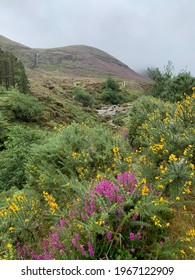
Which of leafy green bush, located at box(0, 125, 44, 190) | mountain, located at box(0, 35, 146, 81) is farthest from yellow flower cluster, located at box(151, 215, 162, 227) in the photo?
mountain, located at box(0, 35, 146, 81)

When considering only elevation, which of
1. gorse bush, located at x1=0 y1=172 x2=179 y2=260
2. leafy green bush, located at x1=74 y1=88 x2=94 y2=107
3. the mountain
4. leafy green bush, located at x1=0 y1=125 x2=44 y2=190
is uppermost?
the mountain

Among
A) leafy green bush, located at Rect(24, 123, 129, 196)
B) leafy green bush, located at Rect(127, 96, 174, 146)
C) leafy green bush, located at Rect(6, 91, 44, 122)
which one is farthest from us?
leafy green bush, located at Rect(6, 91, 44, 122)

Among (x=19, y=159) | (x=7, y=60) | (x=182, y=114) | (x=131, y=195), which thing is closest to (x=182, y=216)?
(x=131, y=195)

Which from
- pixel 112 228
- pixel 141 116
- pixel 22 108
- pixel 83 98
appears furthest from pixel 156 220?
pixel 83 98

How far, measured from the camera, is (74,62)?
465ft

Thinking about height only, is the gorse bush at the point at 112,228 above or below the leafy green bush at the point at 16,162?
above

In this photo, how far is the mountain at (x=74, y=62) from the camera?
120 m

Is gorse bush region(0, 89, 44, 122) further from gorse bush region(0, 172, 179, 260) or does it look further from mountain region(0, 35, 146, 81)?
mountain region(0, 35, 146, 81)

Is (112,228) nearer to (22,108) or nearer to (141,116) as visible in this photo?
(141,116)

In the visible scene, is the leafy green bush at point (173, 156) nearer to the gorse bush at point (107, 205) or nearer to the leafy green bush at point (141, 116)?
the gorse bush at point (107, 205)

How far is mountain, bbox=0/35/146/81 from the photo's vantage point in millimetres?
119894

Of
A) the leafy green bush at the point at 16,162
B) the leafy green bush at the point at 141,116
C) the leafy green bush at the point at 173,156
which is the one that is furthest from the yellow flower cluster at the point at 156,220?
the leafy green bush at the point at 16,162

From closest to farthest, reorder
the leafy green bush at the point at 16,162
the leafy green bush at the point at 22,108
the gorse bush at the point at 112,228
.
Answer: the gorse bush at the point at 112,228 → the leafy green bush at the point at 16,162 → the leafy green bush at the point at 22,108

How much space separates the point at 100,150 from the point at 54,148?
119cm
